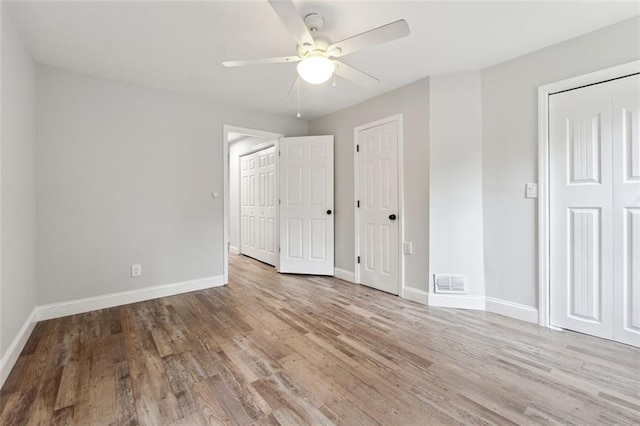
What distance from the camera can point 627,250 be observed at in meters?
2.01

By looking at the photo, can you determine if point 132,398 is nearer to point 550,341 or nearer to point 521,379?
point 521,379

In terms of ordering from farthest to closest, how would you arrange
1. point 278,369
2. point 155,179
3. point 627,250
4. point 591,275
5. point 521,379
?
1. point 155,179
2. point 591,275
3. point 627,250
4. point 278,369
5. point 521,379

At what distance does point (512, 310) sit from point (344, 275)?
1.93 metres

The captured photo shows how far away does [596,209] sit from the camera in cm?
213

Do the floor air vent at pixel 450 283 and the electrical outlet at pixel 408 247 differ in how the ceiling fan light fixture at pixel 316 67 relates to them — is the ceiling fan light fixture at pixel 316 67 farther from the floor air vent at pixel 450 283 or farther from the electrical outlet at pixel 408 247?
the floor air vent at pixel 450 283

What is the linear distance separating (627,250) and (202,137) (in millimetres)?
4104

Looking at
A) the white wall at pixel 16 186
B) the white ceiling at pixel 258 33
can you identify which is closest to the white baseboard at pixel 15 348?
the white wall at pixel 16 186

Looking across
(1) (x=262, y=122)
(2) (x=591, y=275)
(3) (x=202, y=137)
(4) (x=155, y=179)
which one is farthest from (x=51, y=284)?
(2) (x=591, y=275)

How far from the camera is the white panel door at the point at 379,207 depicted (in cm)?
322

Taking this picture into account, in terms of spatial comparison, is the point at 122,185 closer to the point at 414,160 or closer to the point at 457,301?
the point at 414,160

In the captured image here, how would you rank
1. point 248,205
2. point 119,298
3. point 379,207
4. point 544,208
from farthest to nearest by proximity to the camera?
1. point 248,205
2. point 379,207
3. point 119,298
4. point 544,208

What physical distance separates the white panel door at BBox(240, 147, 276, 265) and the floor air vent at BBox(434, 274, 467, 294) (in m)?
2.65

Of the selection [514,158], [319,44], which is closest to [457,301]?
[514,158]

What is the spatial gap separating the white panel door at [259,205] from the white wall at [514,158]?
298 centimetres
